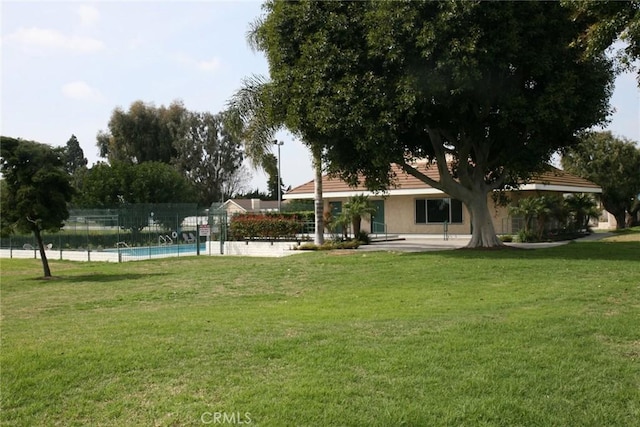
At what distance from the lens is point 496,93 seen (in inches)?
727

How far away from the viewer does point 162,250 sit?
2941 centimetres

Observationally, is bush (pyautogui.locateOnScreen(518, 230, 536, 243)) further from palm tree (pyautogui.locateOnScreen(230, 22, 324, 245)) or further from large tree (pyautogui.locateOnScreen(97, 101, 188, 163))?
large tree (pyautogui.locateOnScreen(97, 101, 188, 163))

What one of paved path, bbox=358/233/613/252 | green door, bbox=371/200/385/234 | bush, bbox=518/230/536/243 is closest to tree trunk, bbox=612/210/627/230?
paved path, bbox=358/233/613/252

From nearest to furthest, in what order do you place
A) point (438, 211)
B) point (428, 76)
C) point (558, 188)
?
point (428, 76)
point (558, 188)
point (438, 211)

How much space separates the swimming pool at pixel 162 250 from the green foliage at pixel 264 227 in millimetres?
2372

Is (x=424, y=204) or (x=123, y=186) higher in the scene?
(x=123, y=186)

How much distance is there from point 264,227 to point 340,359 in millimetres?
26213

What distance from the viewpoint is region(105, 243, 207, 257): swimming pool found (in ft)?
91.7

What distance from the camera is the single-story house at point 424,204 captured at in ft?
106

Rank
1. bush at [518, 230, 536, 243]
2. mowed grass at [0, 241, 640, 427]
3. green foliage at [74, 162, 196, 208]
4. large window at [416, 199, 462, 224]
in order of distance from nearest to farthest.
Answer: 1. mowed grass at [0, 241, 640, 427]
2. bush at [518, 230, 536, 243]
3. large window at [416, 199, 462, 224]
4. green foliage at [74, 162, 196, 208]

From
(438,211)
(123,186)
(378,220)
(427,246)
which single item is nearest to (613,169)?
(438,211)

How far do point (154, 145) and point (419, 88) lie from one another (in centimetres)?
5372

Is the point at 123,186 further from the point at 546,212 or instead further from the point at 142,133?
the point at 546,212

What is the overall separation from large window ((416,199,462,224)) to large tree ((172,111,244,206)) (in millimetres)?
36913
